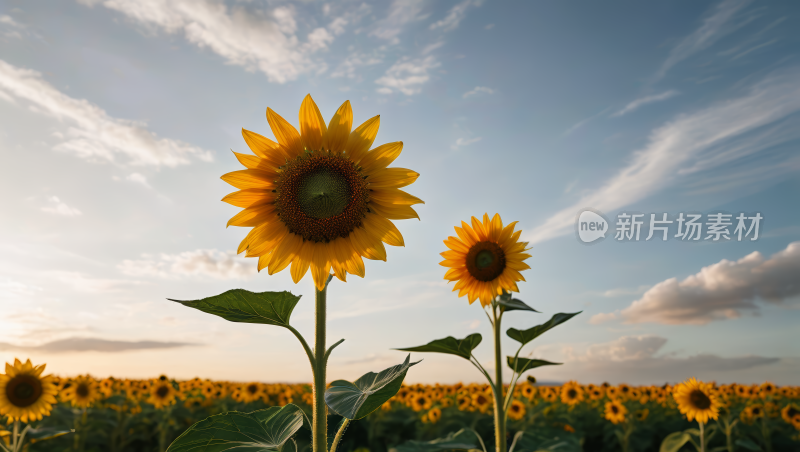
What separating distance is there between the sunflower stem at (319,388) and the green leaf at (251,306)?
0.12 metres

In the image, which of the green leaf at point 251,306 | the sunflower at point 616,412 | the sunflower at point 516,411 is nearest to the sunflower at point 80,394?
the sunflower at point 516,411

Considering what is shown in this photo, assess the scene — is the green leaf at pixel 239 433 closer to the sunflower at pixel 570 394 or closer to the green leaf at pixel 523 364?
the green leaf at pixel 523 364

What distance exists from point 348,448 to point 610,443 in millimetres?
4820

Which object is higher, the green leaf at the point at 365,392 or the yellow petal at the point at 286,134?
the yellow petal at the point at 286,134

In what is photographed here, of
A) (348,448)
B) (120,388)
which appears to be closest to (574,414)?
(348,448)

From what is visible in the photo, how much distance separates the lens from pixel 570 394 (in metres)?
11.4

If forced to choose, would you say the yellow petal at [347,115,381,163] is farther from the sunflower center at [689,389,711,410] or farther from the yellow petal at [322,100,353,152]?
the sunflower center at [689,389,711,410]

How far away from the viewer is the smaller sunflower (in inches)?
418

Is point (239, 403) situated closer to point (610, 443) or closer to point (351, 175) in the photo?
point (610, 443)

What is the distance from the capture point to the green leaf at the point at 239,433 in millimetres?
1770

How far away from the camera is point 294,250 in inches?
94.8

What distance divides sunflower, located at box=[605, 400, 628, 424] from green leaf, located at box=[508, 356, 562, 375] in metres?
6.47

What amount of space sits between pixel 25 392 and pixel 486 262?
6420mm

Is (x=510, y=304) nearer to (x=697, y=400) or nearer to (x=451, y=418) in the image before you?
(x=697, y=400)
